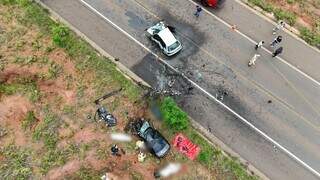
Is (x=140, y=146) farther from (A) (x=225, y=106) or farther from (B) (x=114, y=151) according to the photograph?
(A) (x=225, y=106)

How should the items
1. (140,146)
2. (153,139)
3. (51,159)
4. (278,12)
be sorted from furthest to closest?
(278,12)
(140,146)
(153,139)
(51,159)

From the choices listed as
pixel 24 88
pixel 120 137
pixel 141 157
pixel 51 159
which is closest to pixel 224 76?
pixel 141 157

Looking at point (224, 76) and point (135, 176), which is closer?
point (135, 176)

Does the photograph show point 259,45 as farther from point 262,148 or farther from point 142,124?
point 142,124

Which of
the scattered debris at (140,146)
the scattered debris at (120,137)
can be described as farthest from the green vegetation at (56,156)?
the scattered debris at (140,146)

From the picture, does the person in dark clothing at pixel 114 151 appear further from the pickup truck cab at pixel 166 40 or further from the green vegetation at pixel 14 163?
the pickup truck cab at pixel 166 40

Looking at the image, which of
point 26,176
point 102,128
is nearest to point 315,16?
point 102,128

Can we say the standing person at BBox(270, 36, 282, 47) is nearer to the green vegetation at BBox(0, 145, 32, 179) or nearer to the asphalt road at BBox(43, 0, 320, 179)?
the asphalt road at BBox(43, 0, 320, 179)
